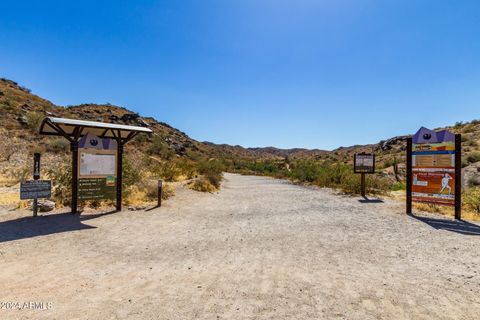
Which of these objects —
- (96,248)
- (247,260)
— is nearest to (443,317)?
(247,260)

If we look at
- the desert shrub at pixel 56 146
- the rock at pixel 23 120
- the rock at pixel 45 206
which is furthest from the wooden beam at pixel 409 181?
the rock at pixel 23 120

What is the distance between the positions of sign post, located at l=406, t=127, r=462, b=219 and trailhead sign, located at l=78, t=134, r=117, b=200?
34.9ft

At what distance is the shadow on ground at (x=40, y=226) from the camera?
6.63 meters

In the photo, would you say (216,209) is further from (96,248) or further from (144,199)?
(96,248)

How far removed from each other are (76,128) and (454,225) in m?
12.0

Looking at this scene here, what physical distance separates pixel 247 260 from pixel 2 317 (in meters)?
3.48

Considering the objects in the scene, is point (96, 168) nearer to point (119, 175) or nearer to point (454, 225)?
point (119, 175)

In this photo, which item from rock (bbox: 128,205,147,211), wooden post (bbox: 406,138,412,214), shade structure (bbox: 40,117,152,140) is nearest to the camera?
shade structure (bbox: 40,117,152,140)

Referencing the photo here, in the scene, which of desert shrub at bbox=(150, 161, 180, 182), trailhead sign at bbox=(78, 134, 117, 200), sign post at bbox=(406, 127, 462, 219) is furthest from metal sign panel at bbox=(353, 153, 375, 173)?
trailhead sign at bbox=(78, 134, 117, 200)

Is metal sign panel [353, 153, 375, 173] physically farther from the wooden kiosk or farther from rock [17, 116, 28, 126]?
rock [17, 116, 28, 126]

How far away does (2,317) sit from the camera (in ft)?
10.2

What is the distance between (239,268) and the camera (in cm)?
473

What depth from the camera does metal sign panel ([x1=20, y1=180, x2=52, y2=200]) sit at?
7.97 metres

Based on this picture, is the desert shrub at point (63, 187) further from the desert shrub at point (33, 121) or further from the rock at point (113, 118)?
the rock at point (113, 118)
